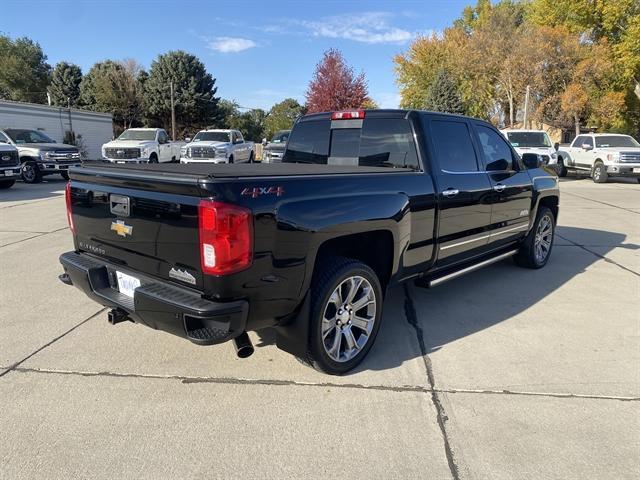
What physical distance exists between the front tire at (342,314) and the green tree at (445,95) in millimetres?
36490

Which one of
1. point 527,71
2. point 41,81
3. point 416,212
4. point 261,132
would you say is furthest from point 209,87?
point 416,212

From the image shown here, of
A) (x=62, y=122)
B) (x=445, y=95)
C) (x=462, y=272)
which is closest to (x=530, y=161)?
(x=462, y=272)

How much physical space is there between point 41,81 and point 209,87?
68.2 ft

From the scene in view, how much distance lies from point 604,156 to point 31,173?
21852 mm

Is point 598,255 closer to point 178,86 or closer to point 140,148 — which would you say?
point 140,148

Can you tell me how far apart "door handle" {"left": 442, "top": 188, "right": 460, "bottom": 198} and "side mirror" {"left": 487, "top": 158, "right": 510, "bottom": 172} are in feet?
2.77

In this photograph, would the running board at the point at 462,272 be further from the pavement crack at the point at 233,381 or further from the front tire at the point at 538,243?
the pavement crack at the point at 233,381

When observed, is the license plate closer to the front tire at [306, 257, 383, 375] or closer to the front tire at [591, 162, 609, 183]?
the front tire at [306, 257, 383, 375]

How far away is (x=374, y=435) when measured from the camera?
8.89 ft

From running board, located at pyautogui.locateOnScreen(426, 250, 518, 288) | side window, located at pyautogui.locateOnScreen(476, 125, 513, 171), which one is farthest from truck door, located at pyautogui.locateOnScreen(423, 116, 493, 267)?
side window, located at pyautogui.locateOnScreen(476, 125, 513, 171)

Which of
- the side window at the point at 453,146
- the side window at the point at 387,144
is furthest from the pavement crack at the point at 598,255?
the side window at the point at 387,144

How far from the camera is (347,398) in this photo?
Answer: 3.09 m

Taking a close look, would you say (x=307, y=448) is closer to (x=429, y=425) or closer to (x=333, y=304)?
→ (x=429, y=425)

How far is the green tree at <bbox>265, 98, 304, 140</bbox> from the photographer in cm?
7519
